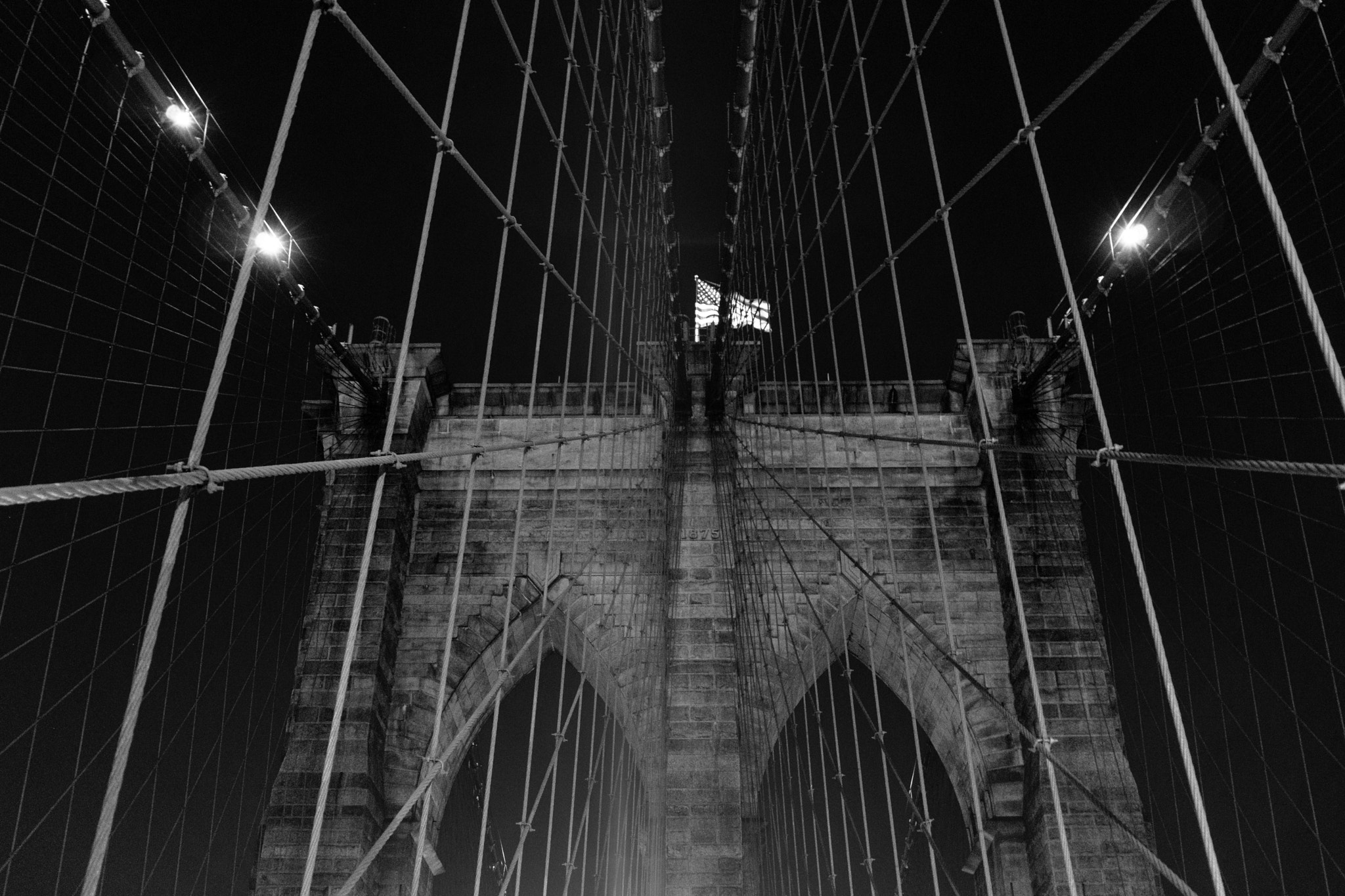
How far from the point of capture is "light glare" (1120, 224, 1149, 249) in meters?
9.08

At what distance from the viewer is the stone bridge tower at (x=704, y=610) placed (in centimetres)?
998

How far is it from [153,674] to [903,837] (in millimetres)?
11086

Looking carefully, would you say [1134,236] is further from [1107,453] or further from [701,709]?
[1107,453]

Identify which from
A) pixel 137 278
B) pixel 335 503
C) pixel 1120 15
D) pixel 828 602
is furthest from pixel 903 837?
pixel 137 278

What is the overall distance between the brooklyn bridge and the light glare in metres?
0.05

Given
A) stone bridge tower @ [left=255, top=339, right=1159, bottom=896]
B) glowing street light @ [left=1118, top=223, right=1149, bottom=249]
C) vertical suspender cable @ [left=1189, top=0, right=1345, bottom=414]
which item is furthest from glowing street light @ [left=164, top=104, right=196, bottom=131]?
glowing street light @ [left=1118, top=223, right=1149, bottom=249]

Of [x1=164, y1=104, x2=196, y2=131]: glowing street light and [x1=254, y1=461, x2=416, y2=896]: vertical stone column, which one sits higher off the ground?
[x1=164, y1=104, x2=196, y2=131]: glowing street light

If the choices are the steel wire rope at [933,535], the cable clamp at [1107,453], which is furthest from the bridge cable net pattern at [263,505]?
the cable clamp at [1107,453]

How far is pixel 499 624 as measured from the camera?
11828 mm

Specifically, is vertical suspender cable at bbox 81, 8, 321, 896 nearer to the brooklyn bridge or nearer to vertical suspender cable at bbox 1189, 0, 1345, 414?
vertical suspender cable at bbox 1189, 0, 1345, 414

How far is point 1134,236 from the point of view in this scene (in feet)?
30.0

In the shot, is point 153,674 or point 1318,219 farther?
point 153,674

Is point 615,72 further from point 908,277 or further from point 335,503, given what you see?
point 908,277

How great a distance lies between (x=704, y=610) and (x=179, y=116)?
22.6 ft
